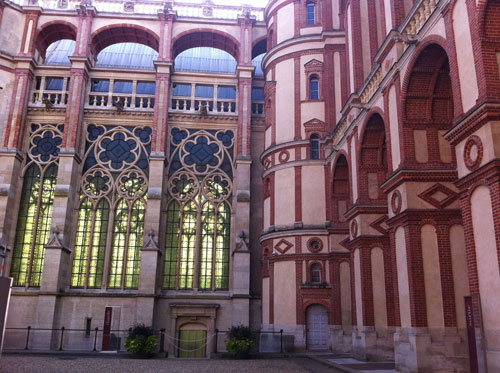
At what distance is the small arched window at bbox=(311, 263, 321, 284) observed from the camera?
85.1 ft

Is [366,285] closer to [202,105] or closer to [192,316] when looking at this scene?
[192,316]

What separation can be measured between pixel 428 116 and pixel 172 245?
19791mm

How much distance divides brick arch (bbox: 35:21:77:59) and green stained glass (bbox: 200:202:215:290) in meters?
15.7

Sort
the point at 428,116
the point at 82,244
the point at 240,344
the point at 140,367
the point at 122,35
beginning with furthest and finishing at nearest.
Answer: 1. the point at 122,35
2. the point at 82,244
3. the point at 240,344
4. the point at 140,367
5. the point at 428,116

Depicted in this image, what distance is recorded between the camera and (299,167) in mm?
27406

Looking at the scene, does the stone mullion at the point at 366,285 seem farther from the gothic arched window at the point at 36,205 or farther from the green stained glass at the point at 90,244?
the gothic arched window at the point at 36,205

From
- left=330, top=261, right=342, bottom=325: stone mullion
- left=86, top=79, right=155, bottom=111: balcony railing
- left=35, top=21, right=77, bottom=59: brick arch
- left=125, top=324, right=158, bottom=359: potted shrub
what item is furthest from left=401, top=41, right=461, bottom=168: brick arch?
left=35, top=21, right=77, bottom=59: brick arch

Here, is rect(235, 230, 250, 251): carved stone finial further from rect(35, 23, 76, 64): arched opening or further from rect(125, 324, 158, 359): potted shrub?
rect(35, 23, 76, 64): arched opening

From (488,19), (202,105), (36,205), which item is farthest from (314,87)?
(36,205)

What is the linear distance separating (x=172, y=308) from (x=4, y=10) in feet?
73.0

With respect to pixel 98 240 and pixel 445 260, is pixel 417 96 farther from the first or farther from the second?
pixel 98 240

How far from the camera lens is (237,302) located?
2894 centimetres

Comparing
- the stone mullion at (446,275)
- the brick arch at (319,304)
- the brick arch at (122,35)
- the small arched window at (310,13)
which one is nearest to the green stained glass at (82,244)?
the brick arch at (122,35)

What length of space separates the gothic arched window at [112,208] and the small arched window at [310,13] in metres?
12.7
